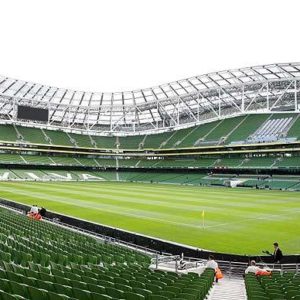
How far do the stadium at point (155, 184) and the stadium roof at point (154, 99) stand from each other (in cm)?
41

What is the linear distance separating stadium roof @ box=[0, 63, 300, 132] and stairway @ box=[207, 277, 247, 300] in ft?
187

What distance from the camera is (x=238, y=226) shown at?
92.1ft

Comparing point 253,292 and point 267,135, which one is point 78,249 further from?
point 267,135

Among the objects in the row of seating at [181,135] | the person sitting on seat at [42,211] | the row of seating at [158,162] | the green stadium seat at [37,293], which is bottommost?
the green stadium seat at [37,293]

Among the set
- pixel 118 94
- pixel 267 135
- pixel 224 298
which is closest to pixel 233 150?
pixel 267 135

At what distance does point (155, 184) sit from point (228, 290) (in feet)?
211

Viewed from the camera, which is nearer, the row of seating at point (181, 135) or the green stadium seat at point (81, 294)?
the green stadium seat at point (81, 294)

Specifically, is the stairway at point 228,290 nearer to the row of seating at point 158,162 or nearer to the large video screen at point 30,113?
the row of seating at point 158,162

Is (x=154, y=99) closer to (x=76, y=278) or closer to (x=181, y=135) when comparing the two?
(x=181, y=135)

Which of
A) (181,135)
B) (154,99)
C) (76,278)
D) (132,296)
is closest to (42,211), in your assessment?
(76,278)

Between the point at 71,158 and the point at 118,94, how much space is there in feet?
69.9

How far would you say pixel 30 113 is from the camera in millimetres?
93875

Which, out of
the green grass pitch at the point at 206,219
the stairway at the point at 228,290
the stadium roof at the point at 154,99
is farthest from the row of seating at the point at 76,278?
the stadium roof at the point at 154,99

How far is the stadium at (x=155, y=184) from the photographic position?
11836 millimetres
